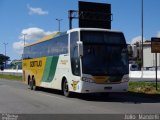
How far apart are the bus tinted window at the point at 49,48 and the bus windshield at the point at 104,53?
2407 mm

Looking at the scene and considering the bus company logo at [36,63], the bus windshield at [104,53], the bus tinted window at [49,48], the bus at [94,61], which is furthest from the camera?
the bus company logo at [36,63]

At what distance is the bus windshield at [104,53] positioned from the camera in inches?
800

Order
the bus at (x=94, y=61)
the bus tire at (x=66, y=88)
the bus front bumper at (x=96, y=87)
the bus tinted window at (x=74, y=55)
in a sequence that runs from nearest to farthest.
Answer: the bus front bumper at (x=96, y=87) < the bus at (x=94, y=61) < the bus tinted window at (x=74, y=55) < the bus tire at (x=66, y=88)

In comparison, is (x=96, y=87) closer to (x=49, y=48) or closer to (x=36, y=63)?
(x=49, y=48)

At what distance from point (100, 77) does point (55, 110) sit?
499 cm

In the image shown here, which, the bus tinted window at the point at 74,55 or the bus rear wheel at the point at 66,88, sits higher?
the bus tinted window at the point at 74,55

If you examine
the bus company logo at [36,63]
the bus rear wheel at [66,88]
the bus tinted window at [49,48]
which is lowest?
the bus rear wheel at [66,88]

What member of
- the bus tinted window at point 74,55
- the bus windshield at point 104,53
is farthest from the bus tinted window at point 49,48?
the bus windshield at point 104,53

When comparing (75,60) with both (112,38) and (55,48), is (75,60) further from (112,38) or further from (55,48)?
(55,48)

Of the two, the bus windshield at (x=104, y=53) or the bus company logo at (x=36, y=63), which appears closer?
the bus windshield at (x=104, y=53)

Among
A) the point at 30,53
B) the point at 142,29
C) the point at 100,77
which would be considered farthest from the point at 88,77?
the point at 142,29

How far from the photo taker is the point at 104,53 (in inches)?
811

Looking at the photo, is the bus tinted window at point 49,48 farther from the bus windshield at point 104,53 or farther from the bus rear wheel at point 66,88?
the bus windshield at point 104,53

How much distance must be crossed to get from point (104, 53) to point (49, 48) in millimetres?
6542
